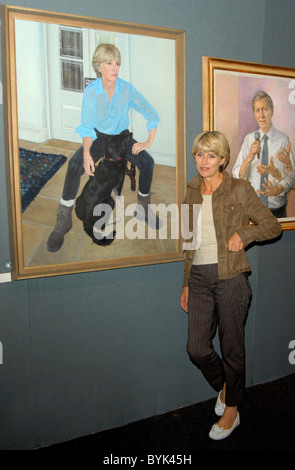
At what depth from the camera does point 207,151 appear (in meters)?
2.07

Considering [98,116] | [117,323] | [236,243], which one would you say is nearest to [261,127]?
[236,243]

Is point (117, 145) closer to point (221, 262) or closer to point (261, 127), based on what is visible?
point (221, 262)

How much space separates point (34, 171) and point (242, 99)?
139 centimetres

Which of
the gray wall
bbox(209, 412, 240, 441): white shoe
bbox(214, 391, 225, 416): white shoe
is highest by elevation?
the gray wall

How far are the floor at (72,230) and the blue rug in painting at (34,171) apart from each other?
2 centimetres

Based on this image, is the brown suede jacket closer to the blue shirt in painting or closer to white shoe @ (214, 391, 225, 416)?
the blue shirt in painting

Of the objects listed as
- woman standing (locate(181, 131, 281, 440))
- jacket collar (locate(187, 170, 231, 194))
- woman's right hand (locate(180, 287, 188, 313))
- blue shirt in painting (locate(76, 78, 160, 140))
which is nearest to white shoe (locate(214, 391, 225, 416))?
woman standing (locate(181, 131, 281, 440))

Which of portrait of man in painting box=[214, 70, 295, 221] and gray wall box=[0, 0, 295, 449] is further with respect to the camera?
portrait of man in painting box=[214, 70, 295, 221]

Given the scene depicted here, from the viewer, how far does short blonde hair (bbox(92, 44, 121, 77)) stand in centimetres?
196

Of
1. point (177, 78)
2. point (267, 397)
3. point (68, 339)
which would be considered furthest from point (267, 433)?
point (177, 78)

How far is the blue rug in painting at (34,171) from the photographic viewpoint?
1.88 metres

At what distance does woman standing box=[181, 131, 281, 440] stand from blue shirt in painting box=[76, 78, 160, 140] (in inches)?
15.1

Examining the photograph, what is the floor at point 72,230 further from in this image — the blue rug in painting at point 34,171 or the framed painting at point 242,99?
the framed painting at point 242,99
